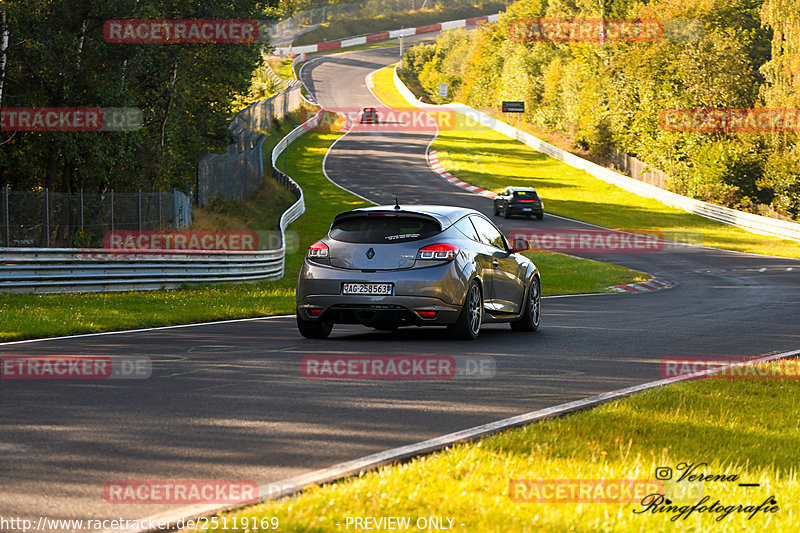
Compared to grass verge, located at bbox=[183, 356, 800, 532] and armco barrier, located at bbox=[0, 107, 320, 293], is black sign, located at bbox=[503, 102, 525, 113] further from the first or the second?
grass verge, located at bbox=[183, 356, 800, 532]

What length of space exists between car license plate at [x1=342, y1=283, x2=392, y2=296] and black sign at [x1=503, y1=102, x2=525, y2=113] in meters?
78.4

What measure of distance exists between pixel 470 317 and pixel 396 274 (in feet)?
4.07

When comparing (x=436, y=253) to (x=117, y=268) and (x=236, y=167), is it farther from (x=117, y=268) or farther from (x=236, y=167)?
(x=236, y=167)

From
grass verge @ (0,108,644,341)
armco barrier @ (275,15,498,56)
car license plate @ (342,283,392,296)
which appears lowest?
grass verge @ (0,108,644,341)

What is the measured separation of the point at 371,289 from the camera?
1207 cm

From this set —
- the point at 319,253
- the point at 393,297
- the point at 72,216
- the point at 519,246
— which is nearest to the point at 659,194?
the point at 72,216

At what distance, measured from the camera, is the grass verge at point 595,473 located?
470cm

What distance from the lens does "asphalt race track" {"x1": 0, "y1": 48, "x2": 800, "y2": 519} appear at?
582cm

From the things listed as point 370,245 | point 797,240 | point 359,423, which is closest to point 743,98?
point 797,240

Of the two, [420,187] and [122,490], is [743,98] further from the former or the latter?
[122,490]

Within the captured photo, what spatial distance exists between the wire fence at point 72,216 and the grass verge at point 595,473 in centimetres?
1748

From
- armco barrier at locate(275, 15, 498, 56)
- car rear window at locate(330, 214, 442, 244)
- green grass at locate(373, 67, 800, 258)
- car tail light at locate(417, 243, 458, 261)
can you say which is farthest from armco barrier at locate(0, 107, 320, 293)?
armco barrier at locate(275, 15, 498, 56)

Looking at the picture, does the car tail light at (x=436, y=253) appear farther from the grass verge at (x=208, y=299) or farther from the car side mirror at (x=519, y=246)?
the grass verge at (x=208, y=299)

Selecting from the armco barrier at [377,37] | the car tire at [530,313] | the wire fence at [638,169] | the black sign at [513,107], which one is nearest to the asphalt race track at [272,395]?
the car tire at [530,313]
